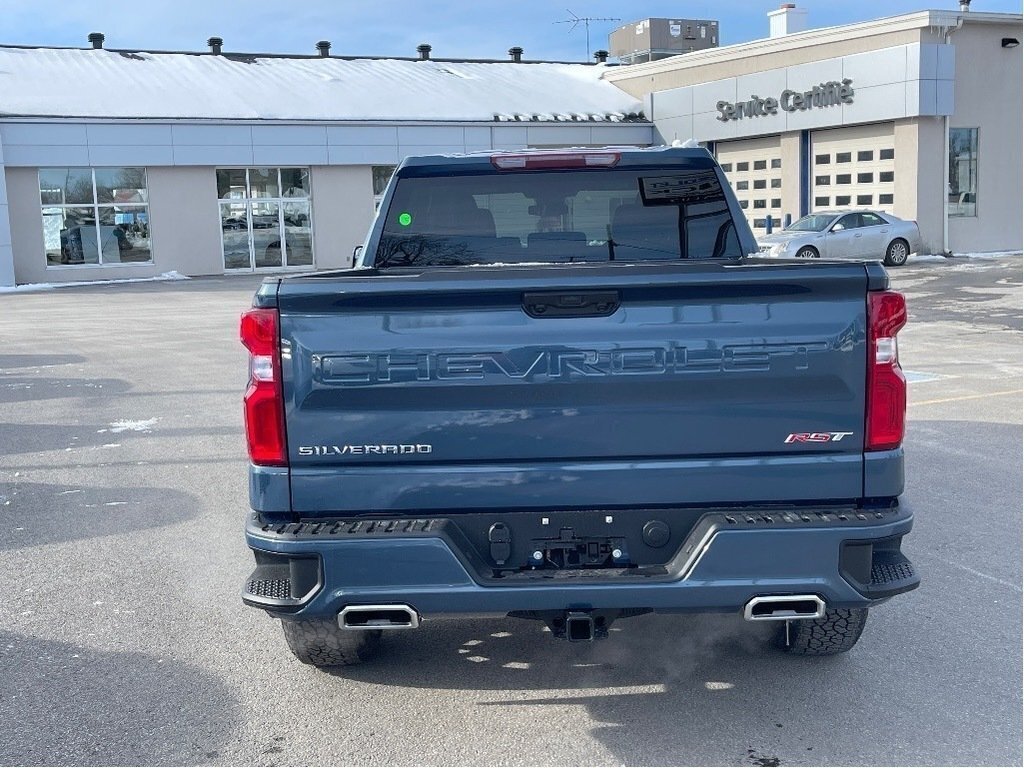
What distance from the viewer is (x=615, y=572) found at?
356 cm

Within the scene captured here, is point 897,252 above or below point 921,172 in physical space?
below

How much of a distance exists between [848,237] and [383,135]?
1554 centimetres

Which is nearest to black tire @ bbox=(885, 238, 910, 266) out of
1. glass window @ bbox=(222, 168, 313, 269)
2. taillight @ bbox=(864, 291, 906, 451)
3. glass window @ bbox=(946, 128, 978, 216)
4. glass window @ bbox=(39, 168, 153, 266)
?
glass window @ bbox=(946, 128, 978, 216)

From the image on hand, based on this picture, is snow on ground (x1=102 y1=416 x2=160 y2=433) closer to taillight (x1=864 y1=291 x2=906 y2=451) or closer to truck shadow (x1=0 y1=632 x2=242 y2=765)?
truck shadow (x1=0 y1=632 x2=242 y2=765)

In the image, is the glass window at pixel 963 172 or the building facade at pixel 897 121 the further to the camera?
the glass window at pixel 963 172

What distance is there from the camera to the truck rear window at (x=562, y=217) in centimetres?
491

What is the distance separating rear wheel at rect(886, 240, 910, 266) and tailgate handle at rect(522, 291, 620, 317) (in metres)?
25.0

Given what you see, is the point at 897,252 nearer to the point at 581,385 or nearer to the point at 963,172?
the point at 963,172

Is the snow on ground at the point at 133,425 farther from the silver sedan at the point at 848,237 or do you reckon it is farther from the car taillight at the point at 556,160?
the silver sedan at the point at 848,237

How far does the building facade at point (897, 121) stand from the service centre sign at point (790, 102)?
0.13 ft

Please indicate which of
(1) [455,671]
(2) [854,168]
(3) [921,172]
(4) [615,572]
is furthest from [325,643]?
(2) [854,168]

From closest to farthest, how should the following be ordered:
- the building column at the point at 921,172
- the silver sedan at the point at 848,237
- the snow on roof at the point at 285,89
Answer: the silver sedan at the point at 848,237, the building column at the point at 921,172, the snow on roof at the point at 285,89

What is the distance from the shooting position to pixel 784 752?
3674mm

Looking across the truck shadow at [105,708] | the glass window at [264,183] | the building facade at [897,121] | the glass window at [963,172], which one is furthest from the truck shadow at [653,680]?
the glass window at [264,183]
